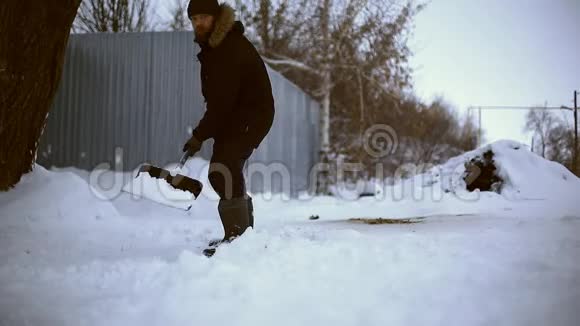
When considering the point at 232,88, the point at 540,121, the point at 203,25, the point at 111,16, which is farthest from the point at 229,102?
the point at 111,16

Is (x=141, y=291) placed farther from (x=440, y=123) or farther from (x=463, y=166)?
(x=440, y=123)

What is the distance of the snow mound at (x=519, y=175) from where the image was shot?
21.7ft

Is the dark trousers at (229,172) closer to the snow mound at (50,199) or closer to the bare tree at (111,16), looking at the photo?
the snow mound at (50,199)

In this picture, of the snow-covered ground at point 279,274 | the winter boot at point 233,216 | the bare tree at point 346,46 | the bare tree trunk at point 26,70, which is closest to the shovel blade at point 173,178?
the winter boot at point 233,216

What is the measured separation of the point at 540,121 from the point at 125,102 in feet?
19.5

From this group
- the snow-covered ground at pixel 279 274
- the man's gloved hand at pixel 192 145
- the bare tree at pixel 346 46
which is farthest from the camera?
the bare tree at pixel 346 46

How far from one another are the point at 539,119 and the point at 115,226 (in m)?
4.91

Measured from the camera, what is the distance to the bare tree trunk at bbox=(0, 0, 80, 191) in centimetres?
353

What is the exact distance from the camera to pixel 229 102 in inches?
116

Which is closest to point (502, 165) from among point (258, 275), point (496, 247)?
point (496, 247)

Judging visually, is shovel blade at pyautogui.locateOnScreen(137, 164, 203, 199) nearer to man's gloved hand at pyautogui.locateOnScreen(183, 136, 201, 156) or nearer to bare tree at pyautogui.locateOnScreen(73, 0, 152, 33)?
man's gloved hand at pyautogui.locateOnScreen(183, 136, 201, 156)

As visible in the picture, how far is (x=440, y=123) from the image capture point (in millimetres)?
25547

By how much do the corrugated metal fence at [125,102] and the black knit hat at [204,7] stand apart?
14.4 feet

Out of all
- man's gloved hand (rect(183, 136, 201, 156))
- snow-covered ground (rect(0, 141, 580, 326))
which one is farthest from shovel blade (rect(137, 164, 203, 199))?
snow-covered ground (rect(0, 141, 580, 326))
